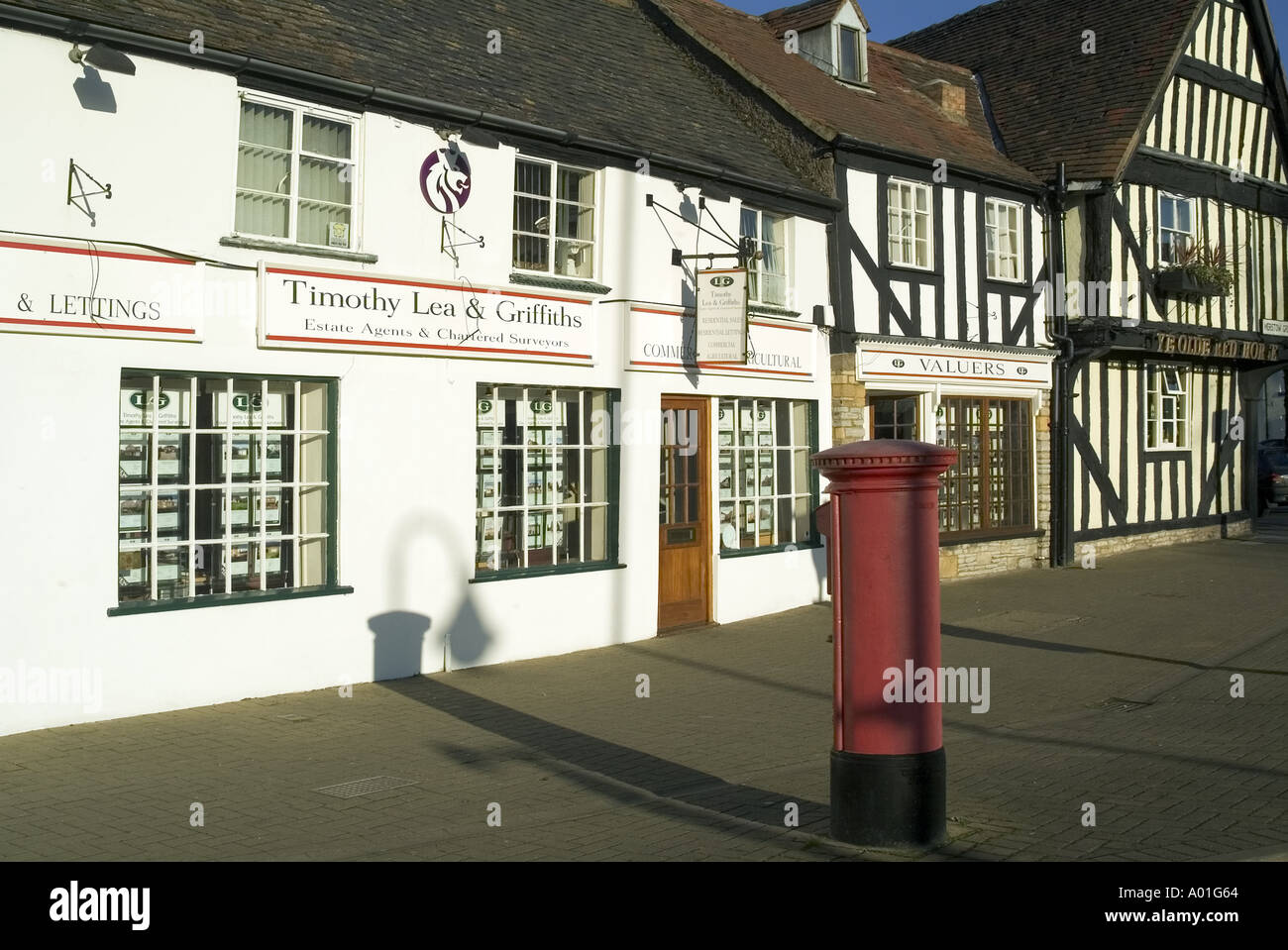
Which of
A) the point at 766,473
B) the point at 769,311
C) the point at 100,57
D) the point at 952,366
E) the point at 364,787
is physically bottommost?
the point at 364,787

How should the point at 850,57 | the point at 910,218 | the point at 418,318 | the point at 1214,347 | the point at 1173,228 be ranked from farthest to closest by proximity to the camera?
the point at 1214,347
the point at 1173,228
the point at 850,57
the point at 910,218
the point at 418,318

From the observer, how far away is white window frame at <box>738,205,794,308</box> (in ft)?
49.2

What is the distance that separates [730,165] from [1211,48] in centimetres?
1171

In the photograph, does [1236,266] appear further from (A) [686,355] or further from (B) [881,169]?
(A) [686,355]

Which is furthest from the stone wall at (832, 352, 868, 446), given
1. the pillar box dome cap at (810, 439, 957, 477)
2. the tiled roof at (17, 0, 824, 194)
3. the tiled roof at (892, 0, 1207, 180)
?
the pillar box dome cap at (810, 439, 957, 477)

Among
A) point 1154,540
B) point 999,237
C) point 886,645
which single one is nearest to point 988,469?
point 999,237

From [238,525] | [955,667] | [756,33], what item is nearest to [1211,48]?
[756,33]

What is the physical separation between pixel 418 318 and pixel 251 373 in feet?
5.67

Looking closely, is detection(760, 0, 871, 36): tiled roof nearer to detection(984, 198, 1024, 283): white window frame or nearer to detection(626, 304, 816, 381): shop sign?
detection(984, 198, 1024, 283): white window frame

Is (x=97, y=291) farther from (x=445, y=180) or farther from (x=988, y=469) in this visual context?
(x=988, y=469)

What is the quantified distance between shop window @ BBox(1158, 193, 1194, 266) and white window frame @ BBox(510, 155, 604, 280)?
1159cm

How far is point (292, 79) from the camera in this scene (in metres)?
10.5

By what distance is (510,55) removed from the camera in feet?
45.6

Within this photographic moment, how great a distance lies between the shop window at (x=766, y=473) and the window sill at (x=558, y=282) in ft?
8.06
